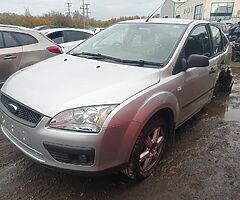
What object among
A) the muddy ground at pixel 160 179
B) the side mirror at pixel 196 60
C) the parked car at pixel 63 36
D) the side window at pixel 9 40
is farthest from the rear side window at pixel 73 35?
the side mirror at pixel 196 60

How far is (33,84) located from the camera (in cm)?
271

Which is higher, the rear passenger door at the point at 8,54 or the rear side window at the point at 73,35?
the rear side window at the point at 73,35

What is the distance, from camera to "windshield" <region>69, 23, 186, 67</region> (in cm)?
318

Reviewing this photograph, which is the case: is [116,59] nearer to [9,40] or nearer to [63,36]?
[9,40]

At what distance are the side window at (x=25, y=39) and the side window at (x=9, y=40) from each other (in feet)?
0.31

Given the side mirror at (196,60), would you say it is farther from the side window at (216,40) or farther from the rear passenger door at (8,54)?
the rear passenger door at (8,54)

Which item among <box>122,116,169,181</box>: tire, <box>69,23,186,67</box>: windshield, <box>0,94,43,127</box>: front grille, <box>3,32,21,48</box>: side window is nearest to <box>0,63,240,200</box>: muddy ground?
<box>122,116,169,181</box>: tire

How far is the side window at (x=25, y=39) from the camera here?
17.8ft

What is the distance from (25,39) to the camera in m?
5.55

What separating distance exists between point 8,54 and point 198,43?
11.3 feet

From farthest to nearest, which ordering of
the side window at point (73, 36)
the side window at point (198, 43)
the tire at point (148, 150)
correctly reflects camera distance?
the side window at point (73, 36) < the side window at point (198, 43) < the tire at point (148, 150)

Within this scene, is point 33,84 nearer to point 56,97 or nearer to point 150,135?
point 56,97

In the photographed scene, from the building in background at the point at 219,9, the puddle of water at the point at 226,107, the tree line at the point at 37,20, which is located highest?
the building in background at the point at 219,9

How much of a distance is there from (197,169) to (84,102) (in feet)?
5.21
